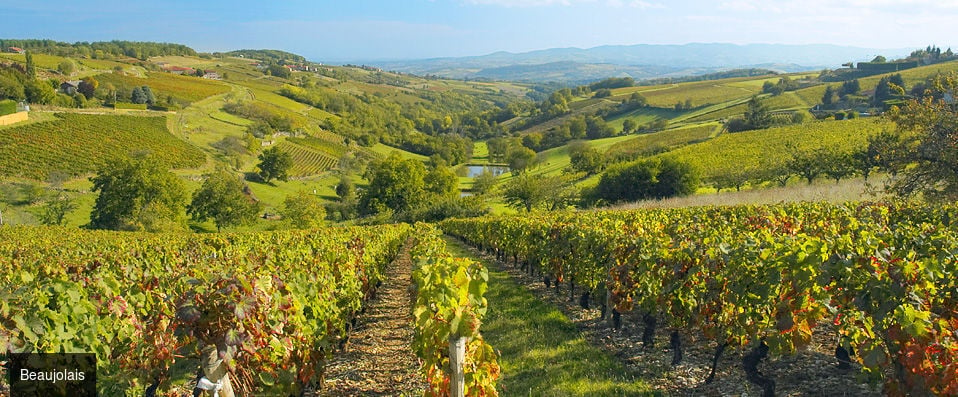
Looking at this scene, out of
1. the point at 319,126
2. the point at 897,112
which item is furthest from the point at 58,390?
the point at 319,126

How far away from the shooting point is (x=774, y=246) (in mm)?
6238

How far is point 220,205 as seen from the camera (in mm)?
50781

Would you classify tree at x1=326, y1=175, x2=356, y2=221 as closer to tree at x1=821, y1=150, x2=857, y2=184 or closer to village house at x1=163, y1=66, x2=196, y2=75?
tree at x1=821, y1=150, x2=857, y2=184

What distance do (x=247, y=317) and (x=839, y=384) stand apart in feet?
21.6

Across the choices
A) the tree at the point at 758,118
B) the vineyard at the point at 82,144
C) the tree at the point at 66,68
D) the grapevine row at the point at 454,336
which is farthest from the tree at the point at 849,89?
the tree at the point at 66,68

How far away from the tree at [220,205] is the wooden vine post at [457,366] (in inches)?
2057

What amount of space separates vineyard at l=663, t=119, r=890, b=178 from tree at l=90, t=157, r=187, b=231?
172 feet

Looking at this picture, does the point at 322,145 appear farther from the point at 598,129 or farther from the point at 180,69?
the point at 180,69

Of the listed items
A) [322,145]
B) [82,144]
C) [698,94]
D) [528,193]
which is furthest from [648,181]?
[698,94]

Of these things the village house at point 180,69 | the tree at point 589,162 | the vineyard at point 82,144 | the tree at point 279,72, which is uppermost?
the tree at point 279,72

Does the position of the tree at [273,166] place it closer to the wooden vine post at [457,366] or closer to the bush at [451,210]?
the bush at [451,210]

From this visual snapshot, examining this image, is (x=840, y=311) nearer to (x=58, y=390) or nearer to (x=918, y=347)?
(x=918, y=347)

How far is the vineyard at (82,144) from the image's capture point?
55.0 meters

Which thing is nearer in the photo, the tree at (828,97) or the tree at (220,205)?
the tree at (220,205)
